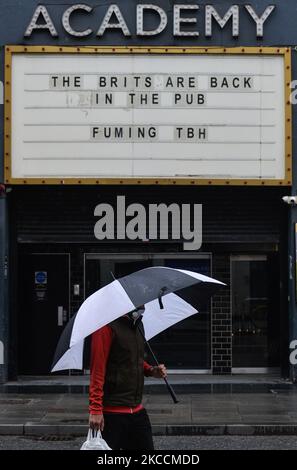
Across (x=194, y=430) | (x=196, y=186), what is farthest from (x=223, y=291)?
(x=194, y=430)

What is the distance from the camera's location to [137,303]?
5254 mm

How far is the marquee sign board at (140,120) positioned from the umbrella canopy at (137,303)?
7.42 meters

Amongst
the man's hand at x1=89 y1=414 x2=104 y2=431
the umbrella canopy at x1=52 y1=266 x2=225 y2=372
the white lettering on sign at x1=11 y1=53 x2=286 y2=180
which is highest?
the white lettering on sign at x1=11 y1=53 x2=286 y2=180

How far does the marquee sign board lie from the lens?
527 inches

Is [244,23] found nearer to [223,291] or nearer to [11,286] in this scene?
[223,291]

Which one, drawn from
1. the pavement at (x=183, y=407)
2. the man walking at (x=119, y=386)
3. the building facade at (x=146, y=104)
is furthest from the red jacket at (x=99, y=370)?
the building facade at (x=146, y=104)

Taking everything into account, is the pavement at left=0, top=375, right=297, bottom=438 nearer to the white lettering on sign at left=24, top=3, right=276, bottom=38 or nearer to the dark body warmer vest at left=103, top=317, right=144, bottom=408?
the dark body warmer vest at left=103, top=317, right=144, bottom=408

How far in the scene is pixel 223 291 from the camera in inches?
555

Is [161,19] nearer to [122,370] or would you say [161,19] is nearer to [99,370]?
[122,370]

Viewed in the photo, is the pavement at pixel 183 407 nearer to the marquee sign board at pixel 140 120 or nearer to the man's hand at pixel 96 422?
the marquee sign board at pixel 140 120

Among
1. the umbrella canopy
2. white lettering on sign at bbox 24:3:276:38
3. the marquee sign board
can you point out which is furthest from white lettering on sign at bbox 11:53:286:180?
the umbrella canopy

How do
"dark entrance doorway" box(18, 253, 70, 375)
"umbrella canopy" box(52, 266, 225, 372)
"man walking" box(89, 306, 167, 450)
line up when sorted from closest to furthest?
"umbrella canopy" box(52, 266, 225, 372)
"man walking" box(89, 306, 167, 450)
"dark entrance doorway" box(18, 253, 70, 375)

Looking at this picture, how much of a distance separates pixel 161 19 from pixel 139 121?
2.01 metres

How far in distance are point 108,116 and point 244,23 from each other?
3164 millimetres
